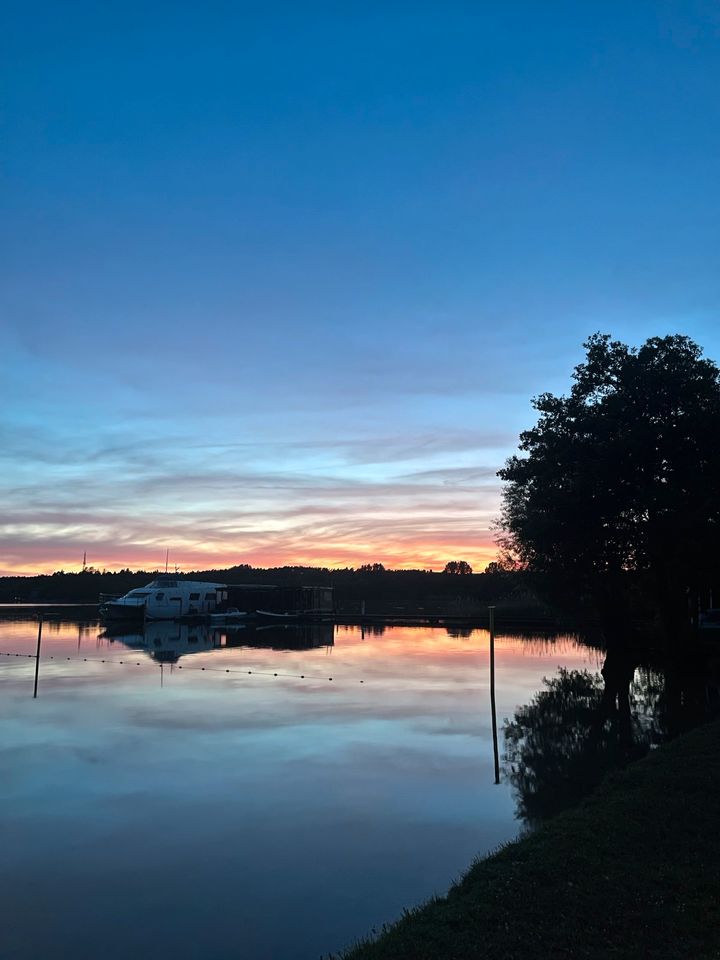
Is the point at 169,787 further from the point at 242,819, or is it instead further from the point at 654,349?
the point at 654,349

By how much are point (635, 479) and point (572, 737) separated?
15.7 metres

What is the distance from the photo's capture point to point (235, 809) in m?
11.2

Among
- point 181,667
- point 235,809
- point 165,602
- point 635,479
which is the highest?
point 635,479

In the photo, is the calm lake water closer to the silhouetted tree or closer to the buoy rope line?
the buoy rope line

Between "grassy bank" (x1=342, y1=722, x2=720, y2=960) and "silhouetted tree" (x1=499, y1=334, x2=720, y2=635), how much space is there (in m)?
20.2

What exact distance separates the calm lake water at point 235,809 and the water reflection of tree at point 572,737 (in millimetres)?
567

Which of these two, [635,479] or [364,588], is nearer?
[635,479]

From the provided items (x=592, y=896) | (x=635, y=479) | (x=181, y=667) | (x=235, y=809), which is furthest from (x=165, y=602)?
(x=592, y=896)

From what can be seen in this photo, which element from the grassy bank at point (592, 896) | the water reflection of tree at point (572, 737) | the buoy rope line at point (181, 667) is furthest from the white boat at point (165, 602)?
the grassy bank at point (592, 896)

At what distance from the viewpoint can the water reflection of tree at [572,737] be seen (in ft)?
39.3

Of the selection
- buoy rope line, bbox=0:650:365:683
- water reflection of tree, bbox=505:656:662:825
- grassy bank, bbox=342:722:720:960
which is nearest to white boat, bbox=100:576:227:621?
buoy rope line, bbox=0:650:365:683

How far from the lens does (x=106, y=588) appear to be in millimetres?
121875

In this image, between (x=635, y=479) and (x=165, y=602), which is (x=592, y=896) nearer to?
(x=635, y=479)

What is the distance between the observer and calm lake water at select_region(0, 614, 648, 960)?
25.1ft
